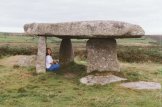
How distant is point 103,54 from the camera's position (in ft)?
65.4

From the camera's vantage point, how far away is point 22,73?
A: 21.0 metres

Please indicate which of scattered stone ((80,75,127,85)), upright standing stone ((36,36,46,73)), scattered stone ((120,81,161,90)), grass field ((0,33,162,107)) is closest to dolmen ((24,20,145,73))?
upright standing stone ((36,36,46,73))

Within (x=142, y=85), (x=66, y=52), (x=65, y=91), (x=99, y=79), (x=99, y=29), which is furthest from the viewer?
(x=66, y=52)

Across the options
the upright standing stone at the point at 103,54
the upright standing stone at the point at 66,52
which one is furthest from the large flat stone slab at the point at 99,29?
the upright standing stone at the point at 66,52

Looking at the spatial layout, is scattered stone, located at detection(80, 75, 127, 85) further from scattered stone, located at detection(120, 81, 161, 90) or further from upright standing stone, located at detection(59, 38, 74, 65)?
upright standing stone, located at detection(59, 38, 74, 65)

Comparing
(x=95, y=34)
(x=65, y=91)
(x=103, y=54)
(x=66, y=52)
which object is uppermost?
(x=95, y=34)

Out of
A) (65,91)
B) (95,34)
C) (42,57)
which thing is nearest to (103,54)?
(95,34)

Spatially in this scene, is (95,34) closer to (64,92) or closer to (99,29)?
(99,29)

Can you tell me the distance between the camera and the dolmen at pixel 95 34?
18.2m

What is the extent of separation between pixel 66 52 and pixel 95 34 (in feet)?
19.6

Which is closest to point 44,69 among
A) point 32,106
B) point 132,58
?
point 32,106

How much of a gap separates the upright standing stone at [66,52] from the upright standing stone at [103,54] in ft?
13.3

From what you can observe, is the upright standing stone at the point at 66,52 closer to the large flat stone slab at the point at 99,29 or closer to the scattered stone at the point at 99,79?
the large flat stone slab at the point at 99,29

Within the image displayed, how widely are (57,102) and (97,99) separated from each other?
1.33 metres
